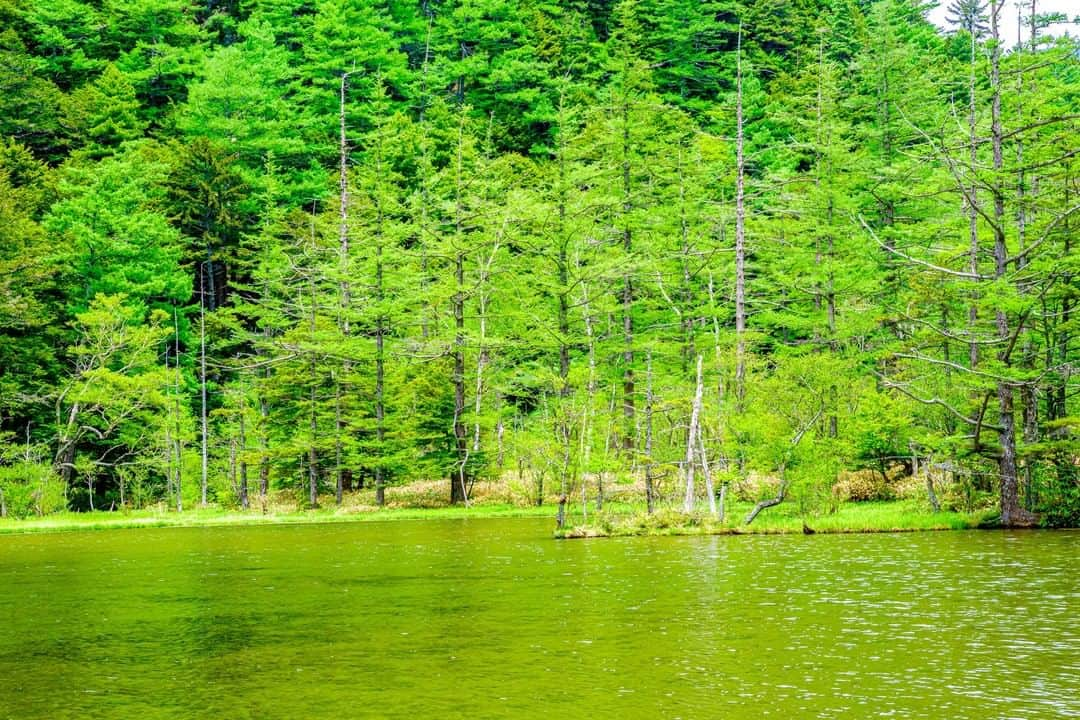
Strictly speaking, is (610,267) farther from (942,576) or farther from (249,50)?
(249,50)

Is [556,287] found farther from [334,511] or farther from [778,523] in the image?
[778,523]

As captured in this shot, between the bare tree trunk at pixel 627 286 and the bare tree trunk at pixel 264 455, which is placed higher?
the bare tree trunk at pixel 627 286

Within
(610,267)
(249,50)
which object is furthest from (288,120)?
(610,267)

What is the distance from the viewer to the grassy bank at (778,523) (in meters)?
26.6

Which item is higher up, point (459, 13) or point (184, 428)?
point (459, 13)

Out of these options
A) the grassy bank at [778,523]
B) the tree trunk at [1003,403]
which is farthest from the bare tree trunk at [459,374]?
the tree trunk at [1003,403]

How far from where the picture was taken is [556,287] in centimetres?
3888

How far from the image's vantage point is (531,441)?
3200cm

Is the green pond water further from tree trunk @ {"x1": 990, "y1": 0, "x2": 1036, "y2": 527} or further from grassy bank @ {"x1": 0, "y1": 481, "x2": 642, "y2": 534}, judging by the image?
grassy bank @ {"x1": 0, "y1": 481, "x2": 642, "y2": 534}

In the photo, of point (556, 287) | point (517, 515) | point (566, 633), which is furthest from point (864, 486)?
point (566, 633)

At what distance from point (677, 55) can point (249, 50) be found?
31.9 m

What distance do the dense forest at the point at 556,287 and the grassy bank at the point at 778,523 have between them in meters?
0.83

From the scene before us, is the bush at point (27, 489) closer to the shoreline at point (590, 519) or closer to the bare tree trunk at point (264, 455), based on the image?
the shoreline at point (590, 519)

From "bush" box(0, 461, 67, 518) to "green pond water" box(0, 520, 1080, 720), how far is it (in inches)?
663
